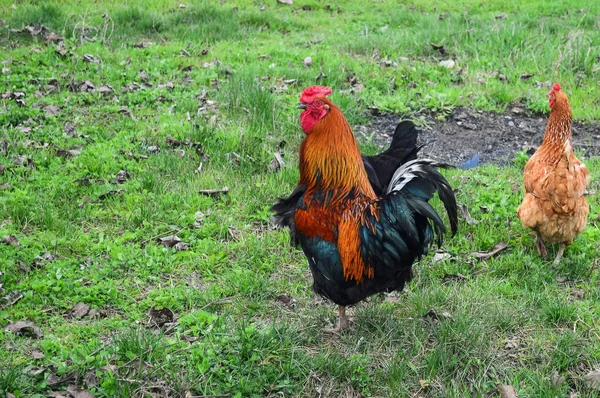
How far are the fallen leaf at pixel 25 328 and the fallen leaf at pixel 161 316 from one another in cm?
71

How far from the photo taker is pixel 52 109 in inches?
265

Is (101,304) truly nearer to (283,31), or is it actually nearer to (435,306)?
(435,306)

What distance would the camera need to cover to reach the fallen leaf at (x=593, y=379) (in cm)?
355

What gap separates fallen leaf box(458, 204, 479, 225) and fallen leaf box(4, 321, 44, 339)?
3498 mm

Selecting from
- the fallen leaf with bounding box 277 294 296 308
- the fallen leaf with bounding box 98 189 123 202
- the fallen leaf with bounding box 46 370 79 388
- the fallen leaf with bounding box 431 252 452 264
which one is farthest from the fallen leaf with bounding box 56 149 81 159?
the fallen leaf with bounding box 431 252 452 264

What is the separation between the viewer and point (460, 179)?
5.89 metres

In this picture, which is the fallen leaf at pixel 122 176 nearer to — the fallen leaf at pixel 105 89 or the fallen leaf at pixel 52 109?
the fallen leaf at pixel 52 109

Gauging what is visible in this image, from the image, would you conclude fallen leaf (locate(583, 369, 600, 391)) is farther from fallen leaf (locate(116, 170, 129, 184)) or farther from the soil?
fallen leaf (locate(116, 170, 129, 184))

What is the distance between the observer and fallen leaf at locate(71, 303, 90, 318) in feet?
13.5

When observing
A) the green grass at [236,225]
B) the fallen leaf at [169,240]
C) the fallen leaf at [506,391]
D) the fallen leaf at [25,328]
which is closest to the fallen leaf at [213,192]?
the green grass at [236,225]

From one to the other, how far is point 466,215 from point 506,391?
205 centimetres

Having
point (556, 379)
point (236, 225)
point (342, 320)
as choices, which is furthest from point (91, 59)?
point (556, 379)

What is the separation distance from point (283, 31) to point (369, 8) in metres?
2.03

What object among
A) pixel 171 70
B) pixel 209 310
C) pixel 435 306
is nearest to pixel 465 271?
pixel 435 306
